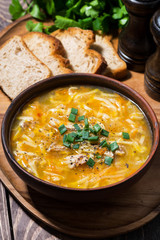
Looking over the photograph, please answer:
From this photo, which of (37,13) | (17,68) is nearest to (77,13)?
(37,13)

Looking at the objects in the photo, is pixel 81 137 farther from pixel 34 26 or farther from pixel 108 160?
pixel 34 26

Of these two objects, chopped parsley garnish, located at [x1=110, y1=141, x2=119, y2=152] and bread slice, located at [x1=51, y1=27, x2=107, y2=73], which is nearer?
chopped parsley garnish, located at [x1=110, y1=141, x2=119, y2=152]

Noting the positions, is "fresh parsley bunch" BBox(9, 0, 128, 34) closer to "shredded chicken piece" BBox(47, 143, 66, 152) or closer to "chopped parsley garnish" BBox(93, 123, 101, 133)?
"chopped parsley garnish" BBox(93, 123, 101, 133)

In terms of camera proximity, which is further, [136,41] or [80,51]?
[80,51]

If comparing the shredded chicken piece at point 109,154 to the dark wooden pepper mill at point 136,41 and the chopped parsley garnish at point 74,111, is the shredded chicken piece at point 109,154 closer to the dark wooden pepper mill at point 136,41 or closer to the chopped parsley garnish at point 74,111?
the chopped parsley garnish at point 74,111

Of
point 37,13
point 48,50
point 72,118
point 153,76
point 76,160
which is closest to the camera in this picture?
point 76,160

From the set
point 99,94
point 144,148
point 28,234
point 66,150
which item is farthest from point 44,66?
point 28,234

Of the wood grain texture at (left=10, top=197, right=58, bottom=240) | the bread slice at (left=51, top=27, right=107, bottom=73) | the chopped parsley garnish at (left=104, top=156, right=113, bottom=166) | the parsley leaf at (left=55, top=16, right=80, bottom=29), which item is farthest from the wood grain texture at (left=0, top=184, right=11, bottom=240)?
the parsley leaf at (left=55, top=16, right=80, bottom=29)
